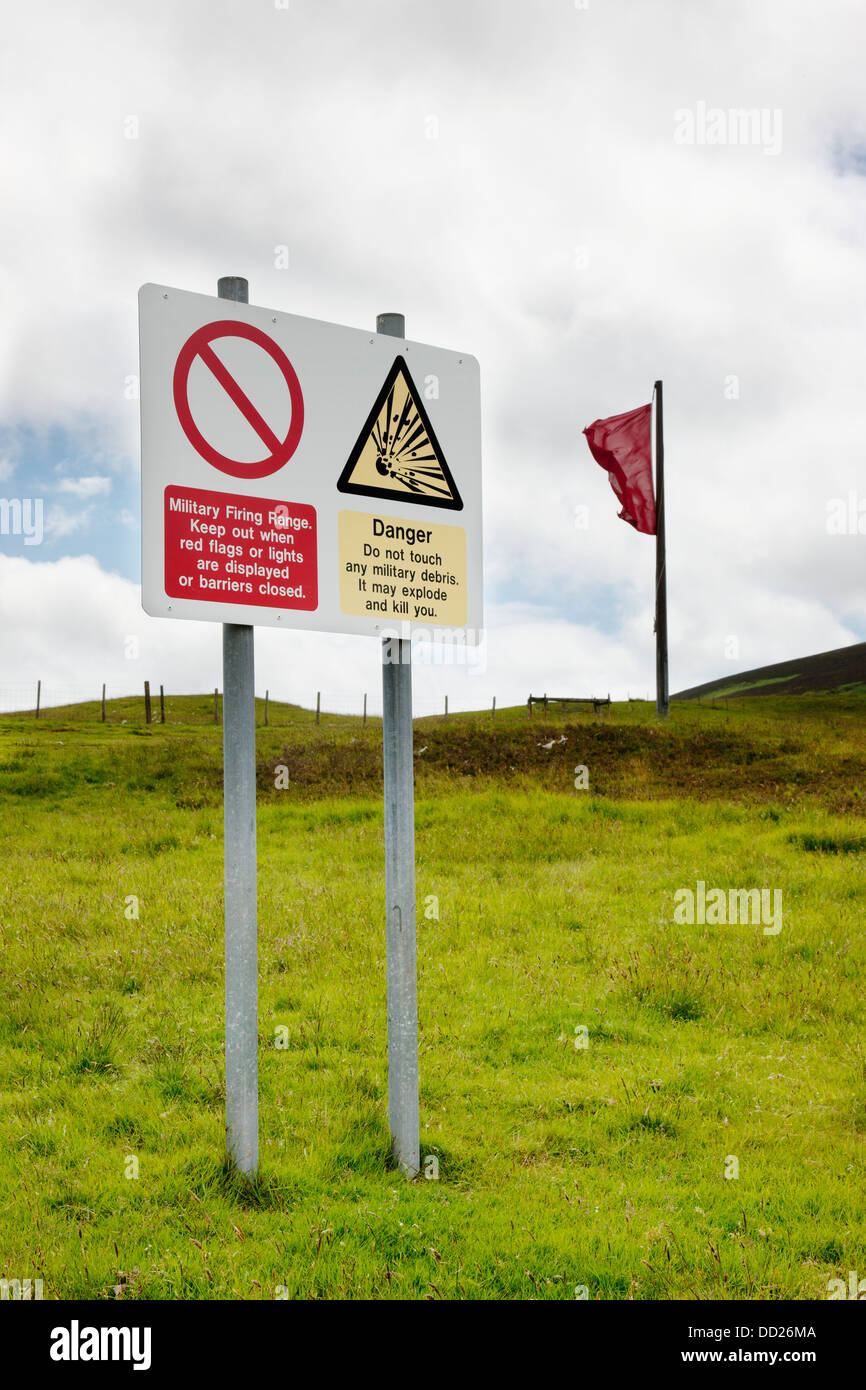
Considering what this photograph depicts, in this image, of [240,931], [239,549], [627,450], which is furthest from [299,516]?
[627,450]

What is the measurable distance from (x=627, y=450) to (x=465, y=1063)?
28.5 m

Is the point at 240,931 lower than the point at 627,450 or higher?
lower

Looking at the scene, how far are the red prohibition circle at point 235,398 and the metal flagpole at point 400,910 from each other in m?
1.44

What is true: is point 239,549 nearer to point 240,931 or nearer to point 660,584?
point 240,931

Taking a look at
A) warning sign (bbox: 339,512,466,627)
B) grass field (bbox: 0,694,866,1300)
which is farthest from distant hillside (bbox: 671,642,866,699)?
warning sign (bbox: 339,512,466,627)

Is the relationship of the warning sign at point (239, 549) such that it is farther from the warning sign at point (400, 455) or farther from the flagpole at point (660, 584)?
the flagpole at point (660, 584)

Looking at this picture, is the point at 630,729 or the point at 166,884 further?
the point at 630,729

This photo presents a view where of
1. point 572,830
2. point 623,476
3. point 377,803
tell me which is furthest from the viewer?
point 623,476

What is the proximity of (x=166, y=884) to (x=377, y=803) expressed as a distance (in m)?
6.40

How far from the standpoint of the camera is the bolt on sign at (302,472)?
18.5 ft

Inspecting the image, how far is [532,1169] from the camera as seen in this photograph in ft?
20.2

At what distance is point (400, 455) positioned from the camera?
6605 millimetres

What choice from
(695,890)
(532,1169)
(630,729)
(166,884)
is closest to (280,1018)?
(532,1169)
